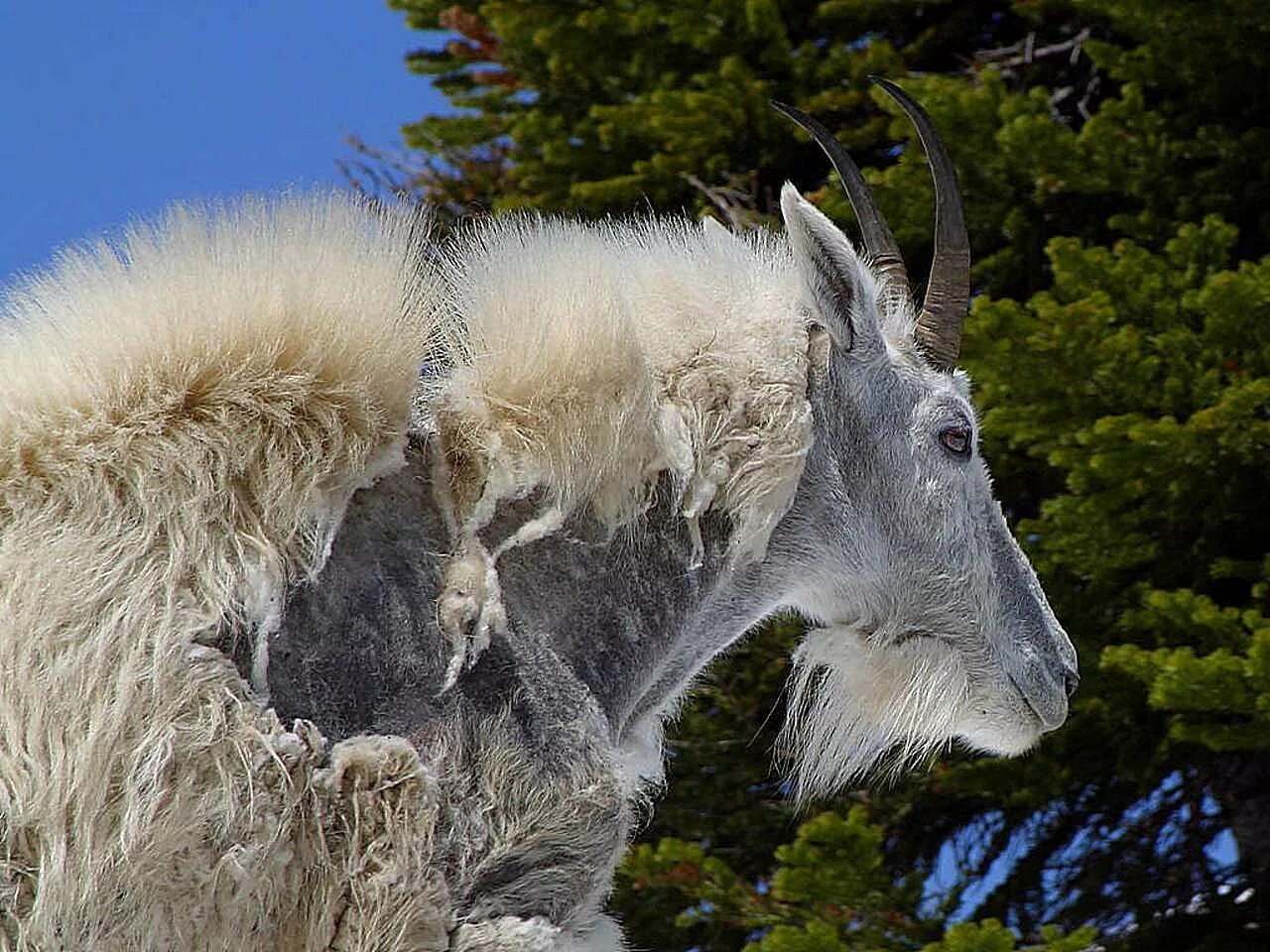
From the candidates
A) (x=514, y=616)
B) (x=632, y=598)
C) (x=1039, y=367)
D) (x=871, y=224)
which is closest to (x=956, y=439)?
(x=871, y=224)

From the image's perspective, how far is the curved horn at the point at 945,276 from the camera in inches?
147

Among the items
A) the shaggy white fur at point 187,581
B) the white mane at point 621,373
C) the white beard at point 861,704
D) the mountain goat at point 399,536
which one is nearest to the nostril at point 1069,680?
the white beard at point 861,704

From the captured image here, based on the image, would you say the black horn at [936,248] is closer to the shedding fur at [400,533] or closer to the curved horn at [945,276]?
the curved horn at [945,276]

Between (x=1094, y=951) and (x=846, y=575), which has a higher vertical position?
(x=846, y=575)

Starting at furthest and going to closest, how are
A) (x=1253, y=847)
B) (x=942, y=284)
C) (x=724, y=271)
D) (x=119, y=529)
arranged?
(x=1253, y=847), (x=942, y=284), (x=724, y=271), (x=119, y=529)

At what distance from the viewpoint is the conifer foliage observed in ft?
19.2

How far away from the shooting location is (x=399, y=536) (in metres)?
2.90

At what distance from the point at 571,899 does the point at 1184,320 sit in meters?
4.16

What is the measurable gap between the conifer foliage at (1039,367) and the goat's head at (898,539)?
4.59ft

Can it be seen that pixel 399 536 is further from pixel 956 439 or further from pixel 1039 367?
pixel 1039 367

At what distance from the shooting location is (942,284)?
3814 mm

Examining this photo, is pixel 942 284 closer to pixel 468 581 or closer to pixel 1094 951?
pixel 468 581

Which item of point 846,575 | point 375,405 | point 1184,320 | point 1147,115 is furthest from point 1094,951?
point 375,405

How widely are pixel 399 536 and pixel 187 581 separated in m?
0.40
